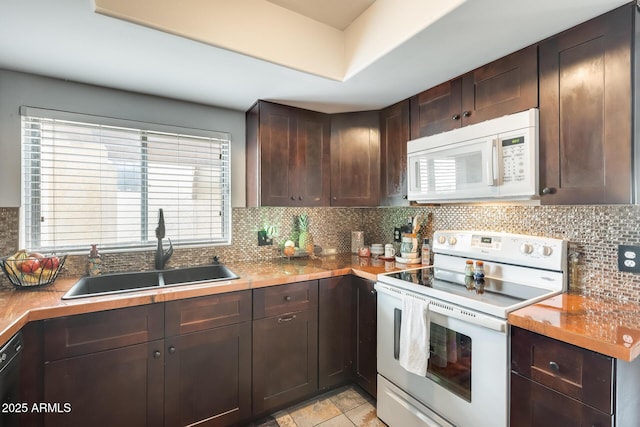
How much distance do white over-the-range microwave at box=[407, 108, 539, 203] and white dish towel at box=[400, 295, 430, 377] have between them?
2.27 ft

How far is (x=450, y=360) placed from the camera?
1491 millimetres

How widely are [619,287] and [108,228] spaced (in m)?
2.89

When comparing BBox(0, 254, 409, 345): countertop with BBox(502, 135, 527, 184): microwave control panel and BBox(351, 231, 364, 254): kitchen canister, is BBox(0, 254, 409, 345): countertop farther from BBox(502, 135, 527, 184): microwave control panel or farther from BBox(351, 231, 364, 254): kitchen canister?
BBox(502, 135, 527, 184): microwave control panel

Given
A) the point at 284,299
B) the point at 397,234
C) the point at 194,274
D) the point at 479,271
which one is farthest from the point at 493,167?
the point at 194,274

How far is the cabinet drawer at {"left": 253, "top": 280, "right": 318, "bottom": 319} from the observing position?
70.4 inches

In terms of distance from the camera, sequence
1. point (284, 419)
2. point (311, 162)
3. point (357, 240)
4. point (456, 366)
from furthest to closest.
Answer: point (357, 240)
point (311, 162)
point (284, 419)
point (456, 366)

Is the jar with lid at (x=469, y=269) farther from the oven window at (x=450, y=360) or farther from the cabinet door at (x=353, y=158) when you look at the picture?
the cabinet door at (x=353, y=158)

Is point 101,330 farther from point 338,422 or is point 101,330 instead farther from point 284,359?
point 338,422

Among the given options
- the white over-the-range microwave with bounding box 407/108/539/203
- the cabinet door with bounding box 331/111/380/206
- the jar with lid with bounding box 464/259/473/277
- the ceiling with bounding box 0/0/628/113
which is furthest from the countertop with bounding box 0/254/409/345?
the ceiling with bounding box 0/0/628/113

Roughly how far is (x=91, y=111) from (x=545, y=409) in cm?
282

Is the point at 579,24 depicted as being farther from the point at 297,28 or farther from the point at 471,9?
the point at 297,28

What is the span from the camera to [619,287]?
138 cm

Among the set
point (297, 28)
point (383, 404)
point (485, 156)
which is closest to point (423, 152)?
point (485, 156)

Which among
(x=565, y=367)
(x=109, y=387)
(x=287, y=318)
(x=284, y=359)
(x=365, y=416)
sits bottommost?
(x=365, y=416)
